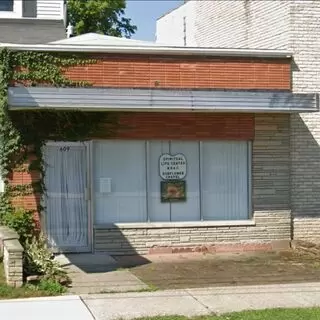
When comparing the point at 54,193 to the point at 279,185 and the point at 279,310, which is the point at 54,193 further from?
the point at 279,310

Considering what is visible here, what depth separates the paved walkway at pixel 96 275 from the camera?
34.9 feet

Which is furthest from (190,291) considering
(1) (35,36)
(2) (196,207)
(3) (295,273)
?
(1) (35,36)

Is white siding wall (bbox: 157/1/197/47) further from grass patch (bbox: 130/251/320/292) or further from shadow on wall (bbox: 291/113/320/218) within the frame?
grass patch (bbox: 130/251/320/292)

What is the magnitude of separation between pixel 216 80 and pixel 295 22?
244cm

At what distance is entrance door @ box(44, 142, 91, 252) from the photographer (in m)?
14.0

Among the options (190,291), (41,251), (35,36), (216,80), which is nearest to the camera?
(190,291)

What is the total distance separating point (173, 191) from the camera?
47.7ft

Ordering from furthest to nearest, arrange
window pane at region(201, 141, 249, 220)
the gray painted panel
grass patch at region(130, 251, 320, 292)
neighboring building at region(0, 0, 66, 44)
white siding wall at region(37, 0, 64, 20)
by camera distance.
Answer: white siding wall at region(37, 0, 64, 20) < the gray painted panel < neighboring building at region(0, 0, 66, 44) < window pane at region(201, 141, 249, 220) < grass patch at region(130, 251, 320, 292)

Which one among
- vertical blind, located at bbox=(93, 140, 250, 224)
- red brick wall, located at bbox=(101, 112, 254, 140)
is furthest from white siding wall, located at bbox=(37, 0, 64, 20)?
vertical blind, located at bbox=(93, 140, 250, 224)

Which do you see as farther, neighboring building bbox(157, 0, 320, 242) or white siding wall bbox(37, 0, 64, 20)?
white siding wall bbox(37, 0, 64, 20)

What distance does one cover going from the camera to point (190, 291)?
34.1 feet

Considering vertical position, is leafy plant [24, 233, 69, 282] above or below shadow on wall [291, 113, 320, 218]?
below

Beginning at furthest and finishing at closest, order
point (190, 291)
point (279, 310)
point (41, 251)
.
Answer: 1. point (41, 251)
2. point (190, 291)
3. point (279, 310)

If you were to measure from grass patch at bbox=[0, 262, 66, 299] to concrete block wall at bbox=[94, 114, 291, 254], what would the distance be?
4271mm
